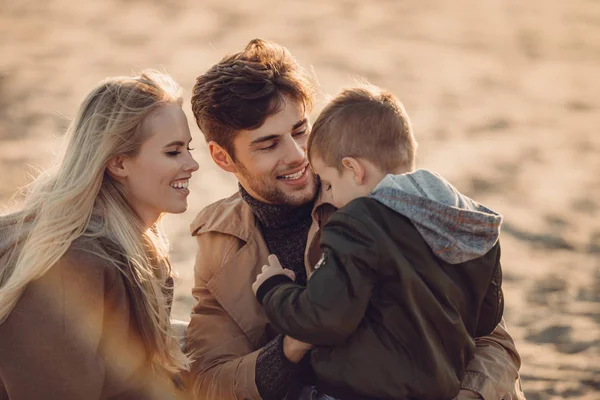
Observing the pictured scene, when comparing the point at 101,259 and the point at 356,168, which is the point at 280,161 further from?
the point at 101,259

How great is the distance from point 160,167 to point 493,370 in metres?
1.40

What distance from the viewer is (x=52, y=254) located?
3273 millimetres

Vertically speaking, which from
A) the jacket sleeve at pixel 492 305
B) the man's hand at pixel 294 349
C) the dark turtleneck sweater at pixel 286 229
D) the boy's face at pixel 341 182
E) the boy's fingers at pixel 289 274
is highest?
the boy's face at pixel 341 182

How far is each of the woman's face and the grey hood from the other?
0.91m

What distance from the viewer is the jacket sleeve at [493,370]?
140 inches

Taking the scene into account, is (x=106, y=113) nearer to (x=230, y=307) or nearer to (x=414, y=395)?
(x=230, y=307)

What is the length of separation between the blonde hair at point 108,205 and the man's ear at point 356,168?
81 cm

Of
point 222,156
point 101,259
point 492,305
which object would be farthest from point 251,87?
point 492,305

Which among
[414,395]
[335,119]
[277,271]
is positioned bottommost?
[414,395]

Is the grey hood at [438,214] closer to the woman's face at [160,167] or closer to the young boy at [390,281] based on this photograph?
the young boy at [390,281]

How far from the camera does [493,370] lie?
362 cm

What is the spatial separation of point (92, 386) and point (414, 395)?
1.03 metres

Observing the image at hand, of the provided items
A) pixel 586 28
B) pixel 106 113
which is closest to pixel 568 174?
pixel 586 28

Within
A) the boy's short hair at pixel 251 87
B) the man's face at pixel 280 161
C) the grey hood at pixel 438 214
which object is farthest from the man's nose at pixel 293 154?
the grey hood at pixel 438 214
